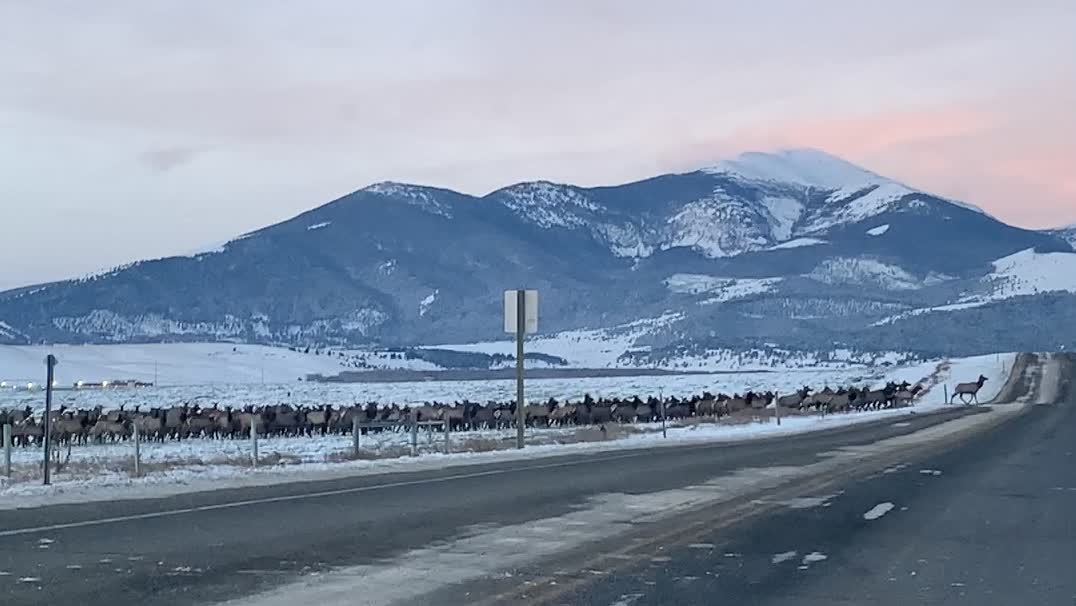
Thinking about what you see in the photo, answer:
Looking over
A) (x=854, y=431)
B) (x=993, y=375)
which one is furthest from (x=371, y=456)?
(x=993, y=375)

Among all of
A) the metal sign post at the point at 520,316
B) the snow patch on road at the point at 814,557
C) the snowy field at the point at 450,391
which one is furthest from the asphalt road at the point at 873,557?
the snowy field at the point at 450,391

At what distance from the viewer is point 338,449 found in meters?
36.0

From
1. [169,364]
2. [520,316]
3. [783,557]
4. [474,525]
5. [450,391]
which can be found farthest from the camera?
[169,364]

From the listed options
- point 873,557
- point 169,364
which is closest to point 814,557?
point 873,557

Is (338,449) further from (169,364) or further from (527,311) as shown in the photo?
(169,364)

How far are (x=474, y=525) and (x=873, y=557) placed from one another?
422cm

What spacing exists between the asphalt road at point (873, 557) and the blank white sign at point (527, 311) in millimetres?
13053

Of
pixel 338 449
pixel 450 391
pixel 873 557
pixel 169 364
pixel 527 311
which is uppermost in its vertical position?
pixel 169 364

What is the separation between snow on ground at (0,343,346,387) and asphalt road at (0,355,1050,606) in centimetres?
8806

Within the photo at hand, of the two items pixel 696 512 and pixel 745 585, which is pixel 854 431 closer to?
pixel 696 512

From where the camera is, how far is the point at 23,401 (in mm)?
76625

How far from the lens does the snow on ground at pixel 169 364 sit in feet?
371

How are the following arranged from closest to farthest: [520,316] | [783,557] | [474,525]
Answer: [783,557]
[474,525]
[520,316]

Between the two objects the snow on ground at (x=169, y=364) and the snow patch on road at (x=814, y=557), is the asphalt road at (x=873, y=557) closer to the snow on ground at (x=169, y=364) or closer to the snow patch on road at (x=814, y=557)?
the snow patch on road at (x=814, y=557)
